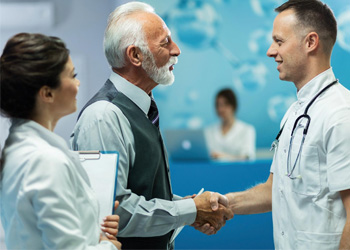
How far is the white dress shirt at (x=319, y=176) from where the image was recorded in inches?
74.0

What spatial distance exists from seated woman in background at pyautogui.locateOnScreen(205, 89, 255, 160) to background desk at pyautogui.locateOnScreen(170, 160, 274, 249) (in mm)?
1569

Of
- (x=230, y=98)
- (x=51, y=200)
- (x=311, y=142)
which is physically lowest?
(x=51, y=200)

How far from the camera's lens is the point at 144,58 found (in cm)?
224

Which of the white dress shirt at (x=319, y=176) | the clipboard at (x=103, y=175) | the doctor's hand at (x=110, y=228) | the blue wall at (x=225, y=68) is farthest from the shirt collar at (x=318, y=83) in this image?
the blue wall at (x=225, y=68)

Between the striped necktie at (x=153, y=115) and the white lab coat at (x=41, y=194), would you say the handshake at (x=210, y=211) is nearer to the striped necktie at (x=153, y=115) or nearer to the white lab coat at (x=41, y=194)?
the striped necktie at (x=153, y=115)

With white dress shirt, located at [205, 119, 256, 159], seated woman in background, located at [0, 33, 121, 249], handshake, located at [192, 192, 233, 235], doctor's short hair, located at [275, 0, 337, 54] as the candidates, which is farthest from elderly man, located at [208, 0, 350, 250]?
white dress shirt, located at [205, 119, 256, 159]

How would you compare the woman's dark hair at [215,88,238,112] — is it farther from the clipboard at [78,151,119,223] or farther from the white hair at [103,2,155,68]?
the clipboard at [78,151,119,223]

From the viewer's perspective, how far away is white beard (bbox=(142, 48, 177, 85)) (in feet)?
7.38

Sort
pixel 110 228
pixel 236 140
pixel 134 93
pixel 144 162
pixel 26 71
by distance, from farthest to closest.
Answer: pixel 236 140
pixel 134 93
pixel 144 162
pixel 110 228
pixel 26 71

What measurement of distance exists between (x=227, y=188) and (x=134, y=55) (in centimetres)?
237

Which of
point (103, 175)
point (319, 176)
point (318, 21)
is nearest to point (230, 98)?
point (318, 21)

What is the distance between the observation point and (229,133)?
19.9 feet

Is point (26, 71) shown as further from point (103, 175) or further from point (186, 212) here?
point (186, 212)

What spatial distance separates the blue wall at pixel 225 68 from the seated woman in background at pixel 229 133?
5.05ft
